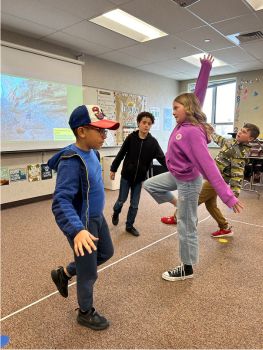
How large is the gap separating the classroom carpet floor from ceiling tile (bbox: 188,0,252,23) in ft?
8.16

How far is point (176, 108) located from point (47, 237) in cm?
189

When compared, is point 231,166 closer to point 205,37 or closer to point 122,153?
point 122,153

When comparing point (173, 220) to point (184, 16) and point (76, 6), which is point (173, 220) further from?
point (76, 6)

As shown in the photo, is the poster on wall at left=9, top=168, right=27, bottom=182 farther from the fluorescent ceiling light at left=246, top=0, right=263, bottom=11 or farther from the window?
the window

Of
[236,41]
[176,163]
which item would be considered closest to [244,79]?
[236,41]

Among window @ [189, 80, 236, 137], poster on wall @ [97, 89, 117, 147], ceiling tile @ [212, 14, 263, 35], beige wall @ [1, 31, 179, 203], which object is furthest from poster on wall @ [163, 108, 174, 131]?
ceiling tile @ [212, 14, 263, 35]

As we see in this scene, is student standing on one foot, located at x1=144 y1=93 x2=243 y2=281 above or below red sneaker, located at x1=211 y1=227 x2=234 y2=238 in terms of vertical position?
above

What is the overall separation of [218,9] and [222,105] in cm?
393

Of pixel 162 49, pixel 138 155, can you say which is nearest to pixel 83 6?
pixel 138 155

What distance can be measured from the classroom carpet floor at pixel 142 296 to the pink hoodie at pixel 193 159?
688 mm

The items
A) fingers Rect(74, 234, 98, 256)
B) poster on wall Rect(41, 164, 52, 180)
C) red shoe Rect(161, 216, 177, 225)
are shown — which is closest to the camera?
fingers Rect(74, 234, 98, 256)

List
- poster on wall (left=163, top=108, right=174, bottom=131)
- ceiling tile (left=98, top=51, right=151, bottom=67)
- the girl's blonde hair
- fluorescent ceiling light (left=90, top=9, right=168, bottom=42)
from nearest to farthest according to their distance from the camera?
the girl's blonde hair → fluorescent ceiling light (left=90, top=9, right=168, bottom=42) → ceiling tile (left=98, top=51, right=151, bottom=67) → poster on wall (left=163, top=108, right=174, bottom=131)

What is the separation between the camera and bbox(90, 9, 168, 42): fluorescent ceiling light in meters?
3.39

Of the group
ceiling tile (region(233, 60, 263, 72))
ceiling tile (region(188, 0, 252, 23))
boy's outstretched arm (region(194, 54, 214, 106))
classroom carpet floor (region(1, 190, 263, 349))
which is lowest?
classroom carpet floor (region(1, 190, 263, 349))
